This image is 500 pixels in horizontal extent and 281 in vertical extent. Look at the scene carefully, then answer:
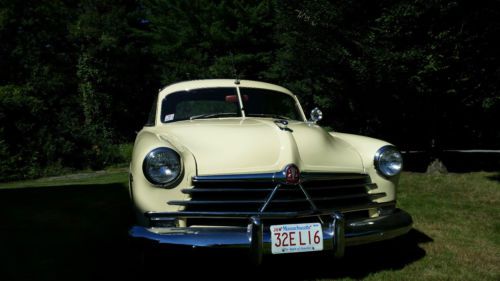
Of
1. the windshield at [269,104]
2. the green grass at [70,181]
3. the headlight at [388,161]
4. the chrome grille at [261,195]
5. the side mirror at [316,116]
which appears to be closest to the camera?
the chrome grille at [261,195]

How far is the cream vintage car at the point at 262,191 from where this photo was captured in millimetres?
2982

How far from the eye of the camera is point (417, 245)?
4.29 meters

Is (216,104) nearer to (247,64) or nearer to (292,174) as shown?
(292,174)

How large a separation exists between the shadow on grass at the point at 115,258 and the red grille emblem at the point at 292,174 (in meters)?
0.55

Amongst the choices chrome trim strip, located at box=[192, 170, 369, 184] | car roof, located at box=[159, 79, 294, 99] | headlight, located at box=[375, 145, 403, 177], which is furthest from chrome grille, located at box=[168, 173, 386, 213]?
car roof, located at box=[159, 79, 294, 99]

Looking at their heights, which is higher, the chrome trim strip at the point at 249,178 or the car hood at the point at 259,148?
the car hood at the point at 259,148

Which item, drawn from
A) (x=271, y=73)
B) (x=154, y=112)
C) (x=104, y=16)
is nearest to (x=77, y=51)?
(x=104, y=16)

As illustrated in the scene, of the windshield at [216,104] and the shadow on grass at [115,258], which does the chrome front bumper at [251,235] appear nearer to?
the shadow on grass at [115,258]

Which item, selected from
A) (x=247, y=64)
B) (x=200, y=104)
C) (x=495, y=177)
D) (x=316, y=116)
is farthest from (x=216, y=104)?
(x=247, y=64)

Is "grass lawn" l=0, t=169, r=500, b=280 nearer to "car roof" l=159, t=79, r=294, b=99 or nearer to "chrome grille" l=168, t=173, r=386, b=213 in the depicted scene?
"chrome grille" l=168, t=173, r=386, b=213

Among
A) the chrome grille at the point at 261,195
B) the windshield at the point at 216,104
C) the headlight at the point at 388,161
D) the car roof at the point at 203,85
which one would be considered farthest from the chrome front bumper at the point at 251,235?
the car roof at the point at 203,85

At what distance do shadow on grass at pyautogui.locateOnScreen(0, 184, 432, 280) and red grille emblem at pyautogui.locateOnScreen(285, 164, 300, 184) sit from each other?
0.55m

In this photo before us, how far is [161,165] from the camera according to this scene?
3.15 m

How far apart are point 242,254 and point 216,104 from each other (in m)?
2.23
